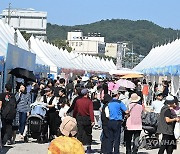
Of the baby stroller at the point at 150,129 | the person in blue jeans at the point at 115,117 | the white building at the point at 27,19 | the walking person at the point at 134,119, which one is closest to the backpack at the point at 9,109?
the person in blue jeans at the point at 115,117

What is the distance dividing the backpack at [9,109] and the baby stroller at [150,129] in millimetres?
3451

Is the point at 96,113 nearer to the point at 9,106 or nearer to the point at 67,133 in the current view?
the point at 9,106

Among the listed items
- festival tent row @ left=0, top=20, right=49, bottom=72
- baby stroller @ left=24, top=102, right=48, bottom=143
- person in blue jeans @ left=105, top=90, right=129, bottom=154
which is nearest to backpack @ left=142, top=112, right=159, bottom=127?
person in blue jeans @ left=105, top=90, right=129, bottom=154

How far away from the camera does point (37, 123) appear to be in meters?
14.2

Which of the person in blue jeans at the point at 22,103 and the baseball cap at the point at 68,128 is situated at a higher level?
the baseball cap at the point at 68,128

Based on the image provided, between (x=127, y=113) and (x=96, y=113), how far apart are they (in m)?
5.76

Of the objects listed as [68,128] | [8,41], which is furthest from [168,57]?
[68,128]

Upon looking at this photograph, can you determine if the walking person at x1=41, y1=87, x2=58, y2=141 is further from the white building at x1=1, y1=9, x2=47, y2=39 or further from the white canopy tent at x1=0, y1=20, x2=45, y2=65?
the white building at x1=1, y1=9, x2=47, y2=39

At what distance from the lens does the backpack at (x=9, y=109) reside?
1274 cm

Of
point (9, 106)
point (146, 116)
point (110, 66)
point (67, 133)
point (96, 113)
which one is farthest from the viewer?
point (110, 66)

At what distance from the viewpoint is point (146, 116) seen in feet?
45.7

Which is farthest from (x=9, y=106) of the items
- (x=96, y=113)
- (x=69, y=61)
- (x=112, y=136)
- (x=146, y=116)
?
(x=69, y=61)

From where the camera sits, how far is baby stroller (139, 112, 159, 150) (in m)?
13.9

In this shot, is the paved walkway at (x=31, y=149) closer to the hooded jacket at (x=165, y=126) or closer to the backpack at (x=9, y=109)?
the backpack at (x=9, y=109)
